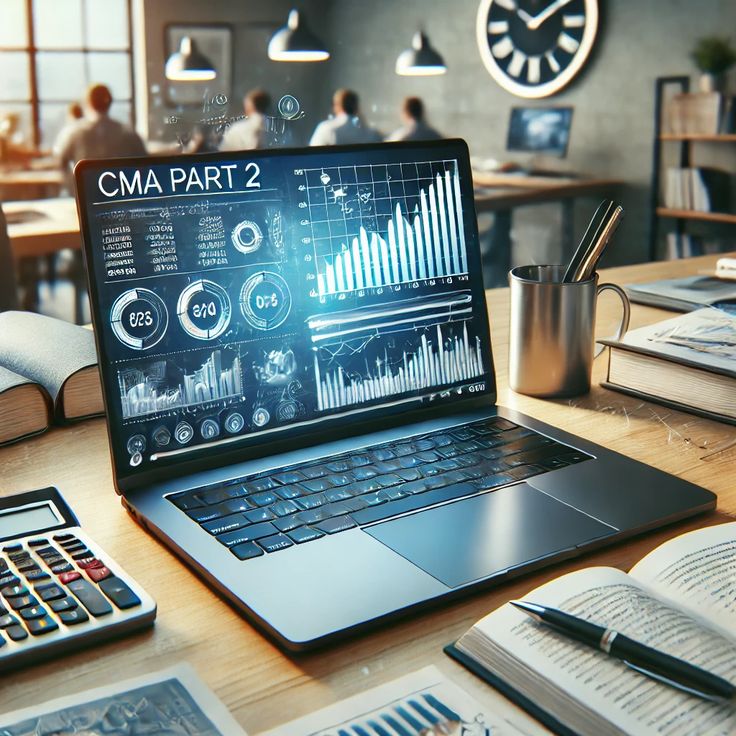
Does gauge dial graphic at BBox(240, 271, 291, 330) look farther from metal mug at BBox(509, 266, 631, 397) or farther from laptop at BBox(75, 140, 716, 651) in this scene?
metal mug at BBox(509, 266, 631, 397)

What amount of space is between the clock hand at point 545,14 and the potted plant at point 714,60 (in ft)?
3.12

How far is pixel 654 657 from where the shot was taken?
507 mm

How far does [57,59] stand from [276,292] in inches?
250

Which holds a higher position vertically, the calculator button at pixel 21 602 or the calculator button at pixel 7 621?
the calculator button at pixel 21 602

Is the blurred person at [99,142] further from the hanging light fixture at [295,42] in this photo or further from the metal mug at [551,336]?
the metal mug at [551,336]

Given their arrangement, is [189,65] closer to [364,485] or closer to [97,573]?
[364,485]

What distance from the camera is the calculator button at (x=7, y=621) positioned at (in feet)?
1.78

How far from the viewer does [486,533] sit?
677mm

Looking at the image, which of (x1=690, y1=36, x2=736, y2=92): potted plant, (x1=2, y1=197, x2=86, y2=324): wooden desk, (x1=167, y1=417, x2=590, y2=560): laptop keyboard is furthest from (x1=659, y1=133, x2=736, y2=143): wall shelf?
(x1=167, y1=417, x2=590, y2=560): laptop keyboard

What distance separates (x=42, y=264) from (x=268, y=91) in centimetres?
202

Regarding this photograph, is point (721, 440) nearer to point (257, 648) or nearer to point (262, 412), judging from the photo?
point (262, 412)

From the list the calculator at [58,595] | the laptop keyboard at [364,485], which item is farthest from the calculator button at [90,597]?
the laptop keyboard at [364,485]

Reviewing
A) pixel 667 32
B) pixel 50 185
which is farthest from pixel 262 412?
pixel 50 185

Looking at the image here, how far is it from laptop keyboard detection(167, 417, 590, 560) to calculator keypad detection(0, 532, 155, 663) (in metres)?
0.09
